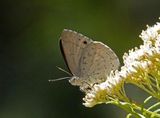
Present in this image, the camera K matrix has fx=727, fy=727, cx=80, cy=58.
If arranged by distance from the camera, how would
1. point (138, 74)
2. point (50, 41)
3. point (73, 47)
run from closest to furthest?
point (138, 74) < point (73, 47) < point (50, 41)

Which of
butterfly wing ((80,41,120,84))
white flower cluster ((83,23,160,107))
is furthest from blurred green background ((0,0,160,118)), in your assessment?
white flower cluster ((83,23,160,107))

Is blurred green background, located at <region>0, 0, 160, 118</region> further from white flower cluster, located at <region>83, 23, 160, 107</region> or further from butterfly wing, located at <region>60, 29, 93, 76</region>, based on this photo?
white flower cluster, located at <region>83, 23, 160, 107</region>

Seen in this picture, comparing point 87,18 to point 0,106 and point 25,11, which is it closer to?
point 25,11

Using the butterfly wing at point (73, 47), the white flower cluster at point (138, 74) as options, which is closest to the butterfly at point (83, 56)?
the butterfly wing at point (73, 47)

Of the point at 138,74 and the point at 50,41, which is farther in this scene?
the point at 50,41

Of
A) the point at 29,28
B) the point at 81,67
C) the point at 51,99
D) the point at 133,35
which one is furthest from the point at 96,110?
the point at 81,67

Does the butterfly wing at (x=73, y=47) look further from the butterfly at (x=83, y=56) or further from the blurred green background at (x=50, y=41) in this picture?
the blurred green background at (x=50, y=41)

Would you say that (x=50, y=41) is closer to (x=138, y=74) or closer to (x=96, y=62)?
(x=96, y=62)

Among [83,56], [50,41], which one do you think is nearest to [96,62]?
[83,56]
